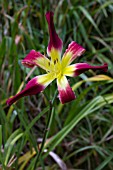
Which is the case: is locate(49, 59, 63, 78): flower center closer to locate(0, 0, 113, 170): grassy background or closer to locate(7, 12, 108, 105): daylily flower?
locate(7, 12, 108, 105): daylily flower

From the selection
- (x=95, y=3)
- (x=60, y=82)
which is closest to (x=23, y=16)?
(x=95, y=3)

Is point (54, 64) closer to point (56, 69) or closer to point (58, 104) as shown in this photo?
point (56, 69)

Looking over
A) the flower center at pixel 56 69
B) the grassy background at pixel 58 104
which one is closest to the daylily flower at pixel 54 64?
the flower center at pixel 56 69

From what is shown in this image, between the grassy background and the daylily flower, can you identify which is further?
the grassy background

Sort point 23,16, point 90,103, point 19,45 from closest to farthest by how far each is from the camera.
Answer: point 90,103, point 19,45, point 23,16

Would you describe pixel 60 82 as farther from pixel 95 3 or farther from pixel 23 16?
pixel 95 3

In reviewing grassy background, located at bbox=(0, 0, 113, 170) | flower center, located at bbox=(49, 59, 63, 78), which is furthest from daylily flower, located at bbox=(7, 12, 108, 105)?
grassy background, located at bbox=(0, 0, 113, 170)
